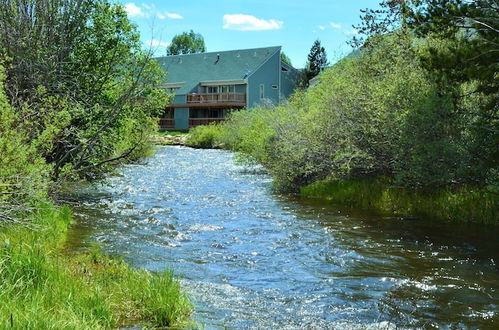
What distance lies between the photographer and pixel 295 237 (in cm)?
1217

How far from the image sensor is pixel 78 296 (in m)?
6.36

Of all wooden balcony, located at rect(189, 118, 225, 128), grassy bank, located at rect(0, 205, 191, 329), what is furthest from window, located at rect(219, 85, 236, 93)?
grassy bank, located at rect(0, 205, 191, 329)

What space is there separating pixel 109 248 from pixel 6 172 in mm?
2899

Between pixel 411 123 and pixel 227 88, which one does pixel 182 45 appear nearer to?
pixel 227 88

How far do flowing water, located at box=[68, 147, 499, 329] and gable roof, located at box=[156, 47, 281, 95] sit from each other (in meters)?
45.1

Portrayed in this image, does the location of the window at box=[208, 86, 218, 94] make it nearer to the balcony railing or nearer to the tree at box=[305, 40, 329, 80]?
the balcony railing

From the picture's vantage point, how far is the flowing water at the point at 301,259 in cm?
725

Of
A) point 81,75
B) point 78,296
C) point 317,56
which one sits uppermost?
point 317,56

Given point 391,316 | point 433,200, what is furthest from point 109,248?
point 433,200

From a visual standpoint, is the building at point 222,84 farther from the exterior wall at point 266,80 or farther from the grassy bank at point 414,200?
the grassy bank at point 414,200

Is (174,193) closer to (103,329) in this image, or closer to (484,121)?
(484,121)

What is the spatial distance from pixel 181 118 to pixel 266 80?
1110cm

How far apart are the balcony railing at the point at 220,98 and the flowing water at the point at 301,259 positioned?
138 feet

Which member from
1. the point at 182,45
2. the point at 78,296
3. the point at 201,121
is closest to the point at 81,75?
the point at 78,296
